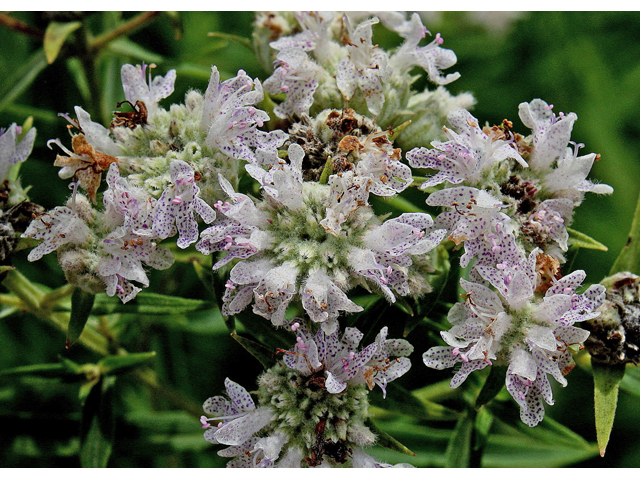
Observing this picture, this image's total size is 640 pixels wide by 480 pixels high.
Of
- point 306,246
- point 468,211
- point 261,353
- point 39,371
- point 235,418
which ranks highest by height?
point 468,211

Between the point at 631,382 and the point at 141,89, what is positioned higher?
the point at 141,89

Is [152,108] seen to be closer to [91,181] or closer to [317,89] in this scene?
[91,181]

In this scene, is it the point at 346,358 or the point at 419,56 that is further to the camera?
the point at 419,56

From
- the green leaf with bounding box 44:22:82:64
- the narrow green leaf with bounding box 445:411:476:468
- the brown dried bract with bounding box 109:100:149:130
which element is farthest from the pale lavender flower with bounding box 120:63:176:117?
the narrow green leaf with bounding box 445:411:476:468

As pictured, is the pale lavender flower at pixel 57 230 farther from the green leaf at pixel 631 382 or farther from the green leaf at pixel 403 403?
the green leaf at pixel 631 382

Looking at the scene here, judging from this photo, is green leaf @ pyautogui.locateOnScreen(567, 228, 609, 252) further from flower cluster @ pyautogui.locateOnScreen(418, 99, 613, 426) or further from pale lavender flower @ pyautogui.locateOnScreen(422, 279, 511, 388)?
pale lavender flower @ pyautogui.locateOnScreen(422, 279, 511, 388)

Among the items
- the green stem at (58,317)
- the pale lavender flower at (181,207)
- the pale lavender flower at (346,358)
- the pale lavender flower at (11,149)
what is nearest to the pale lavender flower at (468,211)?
the pale lavender flower at (346,358)

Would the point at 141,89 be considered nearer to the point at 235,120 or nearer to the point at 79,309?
the point at 235,120

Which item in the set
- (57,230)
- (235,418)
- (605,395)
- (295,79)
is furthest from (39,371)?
Answer: (605,395)
